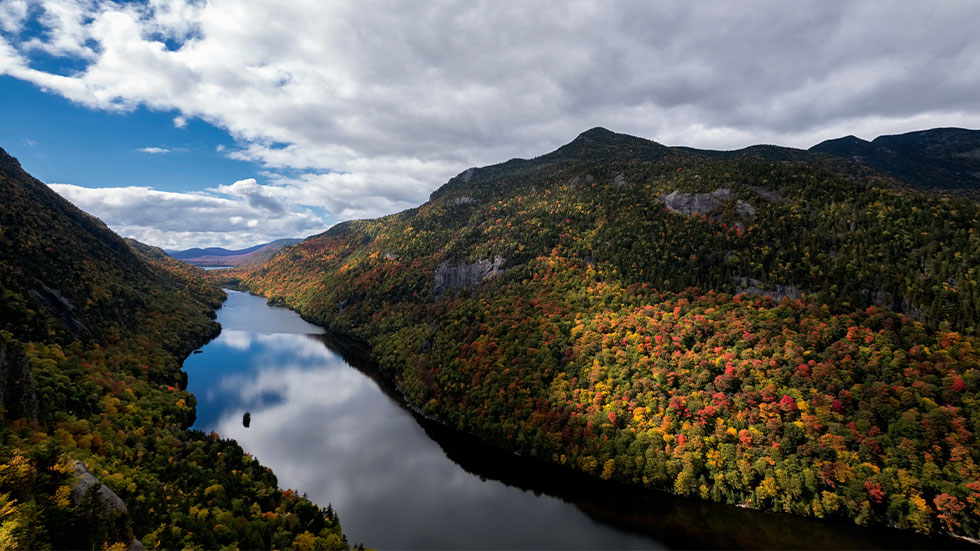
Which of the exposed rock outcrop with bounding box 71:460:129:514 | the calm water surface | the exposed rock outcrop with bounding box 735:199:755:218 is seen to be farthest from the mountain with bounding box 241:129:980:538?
the exposed rock outcrop with bounding box 71:460:129:514

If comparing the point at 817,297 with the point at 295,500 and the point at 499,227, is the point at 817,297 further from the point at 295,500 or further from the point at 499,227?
the point at 499,227

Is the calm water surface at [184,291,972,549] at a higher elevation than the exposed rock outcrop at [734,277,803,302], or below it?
below

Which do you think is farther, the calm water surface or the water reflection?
the water reflection

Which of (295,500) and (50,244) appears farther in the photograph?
(50,244)

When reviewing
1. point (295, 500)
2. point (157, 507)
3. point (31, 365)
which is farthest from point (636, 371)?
point (31, 365)

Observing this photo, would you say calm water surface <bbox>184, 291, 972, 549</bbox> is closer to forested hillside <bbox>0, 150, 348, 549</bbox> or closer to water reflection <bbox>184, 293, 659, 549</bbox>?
water reflection <bbox>184, 293, 659, 549</bbox>

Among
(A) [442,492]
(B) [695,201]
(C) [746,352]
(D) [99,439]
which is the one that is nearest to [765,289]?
(C) [746,352]

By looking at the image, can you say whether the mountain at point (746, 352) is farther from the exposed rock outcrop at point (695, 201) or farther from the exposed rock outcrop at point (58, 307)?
the exposed rock outcrop at point (58, 307)
